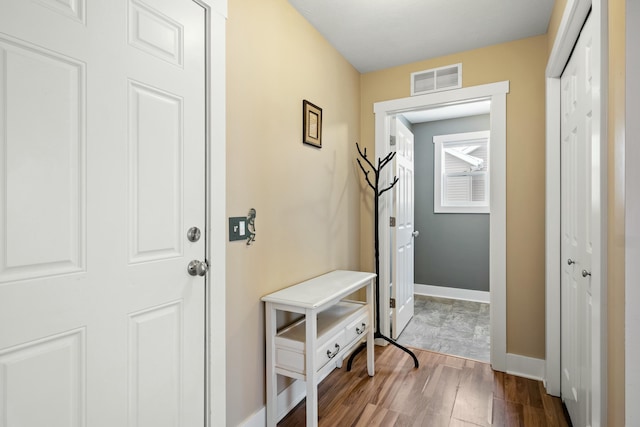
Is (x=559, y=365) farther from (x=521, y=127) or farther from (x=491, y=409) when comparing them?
(x=521, y=127)

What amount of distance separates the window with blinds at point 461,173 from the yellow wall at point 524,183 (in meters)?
1.92

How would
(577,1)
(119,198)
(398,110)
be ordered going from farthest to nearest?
(398,110) < (577,1) < (119,198)

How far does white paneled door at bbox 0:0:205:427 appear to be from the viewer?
91 centimetres

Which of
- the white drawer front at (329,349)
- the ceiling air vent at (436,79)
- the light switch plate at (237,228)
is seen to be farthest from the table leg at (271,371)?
the ceiling air vent at (436,79)

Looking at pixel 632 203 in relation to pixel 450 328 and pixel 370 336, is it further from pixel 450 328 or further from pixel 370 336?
pixel 450 328

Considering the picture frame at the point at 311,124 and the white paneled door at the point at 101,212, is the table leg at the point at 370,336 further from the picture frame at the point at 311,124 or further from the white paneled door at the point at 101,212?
the white paneled door at the point at 101,212

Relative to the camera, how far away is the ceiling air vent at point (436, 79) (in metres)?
2.69

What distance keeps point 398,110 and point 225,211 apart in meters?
1.98

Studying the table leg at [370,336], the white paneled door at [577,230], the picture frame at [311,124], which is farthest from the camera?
the table leg at [370,336]

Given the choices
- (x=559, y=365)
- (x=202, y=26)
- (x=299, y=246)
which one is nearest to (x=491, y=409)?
(x=559, y=365)

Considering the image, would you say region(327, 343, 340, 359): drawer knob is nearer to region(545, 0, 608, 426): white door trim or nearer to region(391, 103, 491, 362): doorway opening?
region(545, 0, 608, 426): white door trim

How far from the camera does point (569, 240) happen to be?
6.36 feet

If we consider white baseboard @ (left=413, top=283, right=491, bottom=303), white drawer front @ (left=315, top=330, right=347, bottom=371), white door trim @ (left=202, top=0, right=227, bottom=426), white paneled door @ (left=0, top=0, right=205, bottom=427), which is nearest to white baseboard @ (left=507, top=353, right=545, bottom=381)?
white drawer front @ (left=315, top=330, right=347, bottom=371)

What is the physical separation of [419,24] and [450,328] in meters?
2.79
